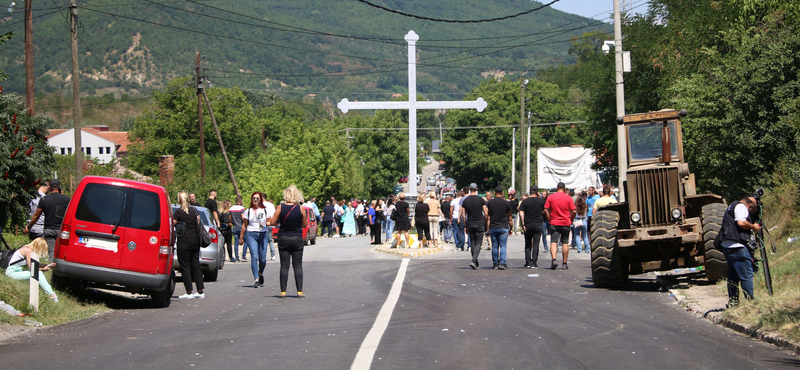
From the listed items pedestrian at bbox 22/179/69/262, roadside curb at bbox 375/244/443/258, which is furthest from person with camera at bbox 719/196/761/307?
roadside curb at bbox 375/244/443/258

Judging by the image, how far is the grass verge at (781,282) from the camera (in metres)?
9.25

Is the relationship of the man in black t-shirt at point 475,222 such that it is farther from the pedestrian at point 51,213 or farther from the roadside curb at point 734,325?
the pedestrian at point 51,213

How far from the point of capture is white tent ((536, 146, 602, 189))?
49000 millimetres

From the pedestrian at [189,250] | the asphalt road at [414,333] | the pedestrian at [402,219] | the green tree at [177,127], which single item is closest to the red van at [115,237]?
the asphalt road at [414,333]

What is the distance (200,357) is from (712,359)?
5018 mm

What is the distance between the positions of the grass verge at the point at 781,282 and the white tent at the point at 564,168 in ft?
94.5

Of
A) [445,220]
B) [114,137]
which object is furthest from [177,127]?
[114,137]

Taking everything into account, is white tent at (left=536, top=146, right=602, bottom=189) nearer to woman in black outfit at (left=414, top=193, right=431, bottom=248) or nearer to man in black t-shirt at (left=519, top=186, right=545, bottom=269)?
woman in black outfit at (left=414, top=193, right=431, bottom=248)

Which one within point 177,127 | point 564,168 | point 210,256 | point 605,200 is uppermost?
point 177,127

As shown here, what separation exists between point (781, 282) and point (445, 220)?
57.7 ft

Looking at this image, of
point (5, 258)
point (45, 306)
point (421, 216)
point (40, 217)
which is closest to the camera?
point (45, 306)

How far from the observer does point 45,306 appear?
36.3ft

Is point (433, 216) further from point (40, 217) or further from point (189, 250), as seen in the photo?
point (40, 217)

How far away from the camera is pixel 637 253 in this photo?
14.5 metres
